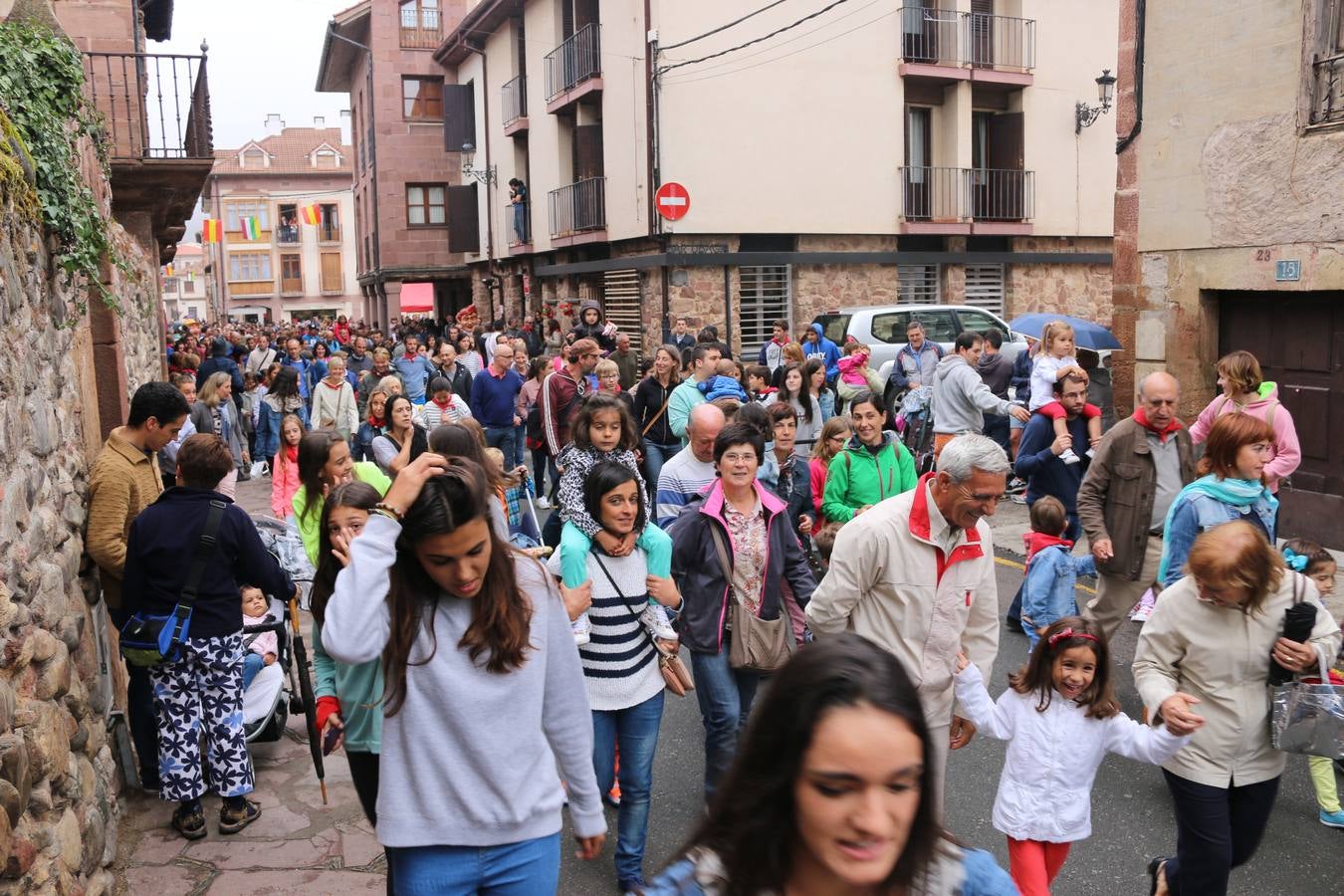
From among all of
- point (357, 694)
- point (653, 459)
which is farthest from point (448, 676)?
point (653, 459)

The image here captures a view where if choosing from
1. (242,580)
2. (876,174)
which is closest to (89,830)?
(242,580)

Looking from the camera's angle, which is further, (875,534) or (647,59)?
(647,59)

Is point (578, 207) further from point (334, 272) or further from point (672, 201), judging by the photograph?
point (334, 272)

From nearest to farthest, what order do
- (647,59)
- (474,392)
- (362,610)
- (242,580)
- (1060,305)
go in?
(362,610)
(242,580)
(474,392)
(647,59)
(1060,305)

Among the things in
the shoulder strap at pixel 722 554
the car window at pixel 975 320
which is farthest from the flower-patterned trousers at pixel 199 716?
the car window at pixel 975 320

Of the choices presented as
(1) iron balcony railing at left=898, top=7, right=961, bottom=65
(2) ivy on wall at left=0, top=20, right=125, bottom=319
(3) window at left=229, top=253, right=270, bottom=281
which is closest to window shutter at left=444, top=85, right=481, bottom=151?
(1) iron balcony railing at left=898, top=7, right=961, bottom=65

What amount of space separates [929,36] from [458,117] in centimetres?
1527

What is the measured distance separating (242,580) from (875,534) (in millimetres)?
2780

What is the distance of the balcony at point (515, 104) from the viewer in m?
29.0

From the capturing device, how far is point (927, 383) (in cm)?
1456

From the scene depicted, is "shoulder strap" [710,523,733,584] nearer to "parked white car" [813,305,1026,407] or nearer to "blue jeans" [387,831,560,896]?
"blue jeans" [387,831,560,896]

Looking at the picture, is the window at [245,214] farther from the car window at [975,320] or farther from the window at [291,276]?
the car window at [975,320]

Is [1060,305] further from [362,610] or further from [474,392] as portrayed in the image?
[362,610]

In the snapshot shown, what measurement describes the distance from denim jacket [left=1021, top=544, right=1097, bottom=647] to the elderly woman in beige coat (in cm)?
216
